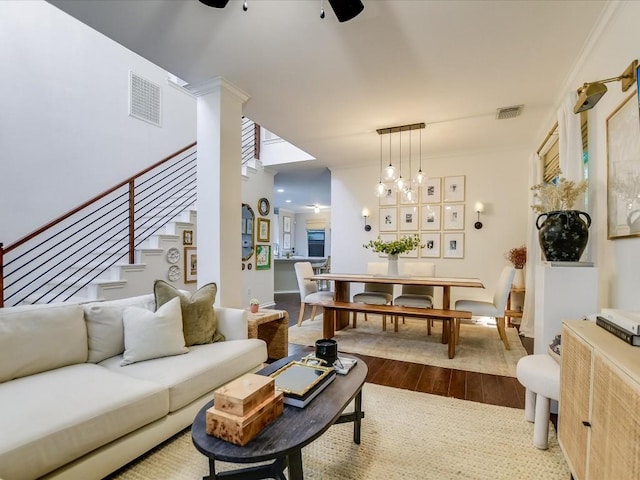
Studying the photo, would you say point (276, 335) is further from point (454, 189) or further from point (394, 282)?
point (454, 189)

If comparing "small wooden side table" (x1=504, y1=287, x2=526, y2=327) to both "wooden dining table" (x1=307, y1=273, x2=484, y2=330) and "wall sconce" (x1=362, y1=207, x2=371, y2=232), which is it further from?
"wall sconce" (x1=362, y1=207, x2=371, y2=232)

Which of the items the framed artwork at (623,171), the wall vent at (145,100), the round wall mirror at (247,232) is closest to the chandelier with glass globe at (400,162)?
the framed artwork at (623,171)

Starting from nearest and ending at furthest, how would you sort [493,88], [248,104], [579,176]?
1. [579,176]
2. [493,88]
3. [248,104]

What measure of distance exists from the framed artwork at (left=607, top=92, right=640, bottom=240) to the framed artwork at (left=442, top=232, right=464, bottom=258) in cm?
303

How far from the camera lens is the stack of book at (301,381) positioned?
1384 mm

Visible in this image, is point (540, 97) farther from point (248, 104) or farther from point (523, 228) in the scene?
point (248, 104)

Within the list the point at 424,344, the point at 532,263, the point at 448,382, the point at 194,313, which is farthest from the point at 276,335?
the point at 532,263

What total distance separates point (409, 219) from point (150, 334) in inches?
175

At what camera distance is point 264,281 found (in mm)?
5938

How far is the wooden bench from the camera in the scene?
3.25 m

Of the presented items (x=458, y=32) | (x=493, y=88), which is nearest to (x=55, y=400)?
(x=458, y=32)

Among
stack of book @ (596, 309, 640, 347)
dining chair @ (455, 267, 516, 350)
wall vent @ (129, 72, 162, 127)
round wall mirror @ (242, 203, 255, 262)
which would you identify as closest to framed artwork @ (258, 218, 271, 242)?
round wall mirror @ (242, 203, 255, 262)

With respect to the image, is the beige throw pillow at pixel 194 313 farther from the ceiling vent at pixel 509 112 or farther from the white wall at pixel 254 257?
the ceiling vent at pixel 509 112

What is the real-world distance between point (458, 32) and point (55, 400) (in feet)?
10.7
